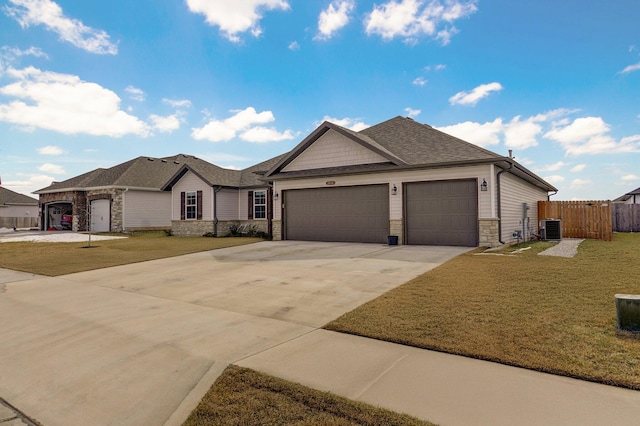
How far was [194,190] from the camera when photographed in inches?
925

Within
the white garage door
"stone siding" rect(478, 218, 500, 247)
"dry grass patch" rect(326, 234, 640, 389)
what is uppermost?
the white garage door

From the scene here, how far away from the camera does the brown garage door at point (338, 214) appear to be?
50.4ft

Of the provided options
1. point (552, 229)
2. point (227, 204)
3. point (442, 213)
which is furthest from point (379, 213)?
point (227, 204)

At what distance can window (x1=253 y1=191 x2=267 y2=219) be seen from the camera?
23125 millimetres

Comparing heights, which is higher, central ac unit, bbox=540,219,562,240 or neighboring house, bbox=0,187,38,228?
neighboring house, bbox=0,187,38,228

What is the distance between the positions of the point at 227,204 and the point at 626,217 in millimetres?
26951

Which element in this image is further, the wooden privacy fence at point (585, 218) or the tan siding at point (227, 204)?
the tan siding at point (227, 204)

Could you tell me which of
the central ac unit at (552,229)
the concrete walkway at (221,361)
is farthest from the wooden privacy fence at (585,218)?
the concrete walkway at (221,361)

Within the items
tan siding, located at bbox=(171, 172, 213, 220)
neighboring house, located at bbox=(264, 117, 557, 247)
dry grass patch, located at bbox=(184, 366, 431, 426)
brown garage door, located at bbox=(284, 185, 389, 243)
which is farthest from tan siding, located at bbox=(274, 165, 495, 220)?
dry grass patch, located at bbox=(184, 366, 431, 426)

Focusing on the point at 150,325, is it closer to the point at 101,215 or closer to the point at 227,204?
the point at 227,204

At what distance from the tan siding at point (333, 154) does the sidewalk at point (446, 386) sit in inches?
487

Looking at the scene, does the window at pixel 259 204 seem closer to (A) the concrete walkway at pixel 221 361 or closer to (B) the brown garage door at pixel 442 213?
(B) the brown garage door at pixel 442 213

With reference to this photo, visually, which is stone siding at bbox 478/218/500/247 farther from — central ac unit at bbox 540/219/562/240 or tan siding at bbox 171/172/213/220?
tan siding at bbox 171/172/213/220

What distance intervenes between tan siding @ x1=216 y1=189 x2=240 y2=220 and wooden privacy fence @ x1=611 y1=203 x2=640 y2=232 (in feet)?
85.1
